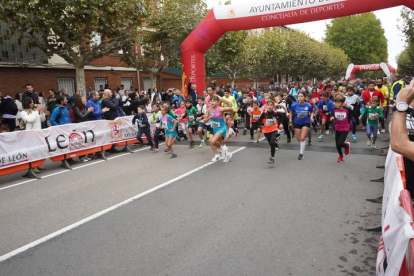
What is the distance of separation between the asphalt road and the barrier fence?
500 mm

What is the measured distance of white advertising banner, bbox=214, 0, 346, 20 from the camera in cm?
1241

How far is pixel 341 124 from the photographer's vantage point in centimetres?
865

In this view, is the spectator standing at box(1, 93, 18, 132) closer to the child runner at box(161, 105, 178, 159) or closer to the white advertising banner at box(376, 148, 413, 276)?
the child runner at box(161, 105, 178, 159)

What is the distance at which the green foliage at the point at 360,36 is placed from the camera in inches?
2618

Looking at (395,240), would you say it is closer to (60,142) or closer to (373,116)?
(373,116)

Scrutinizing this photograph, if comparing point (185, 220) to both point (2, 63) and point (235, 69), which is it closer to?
point (2, 63)

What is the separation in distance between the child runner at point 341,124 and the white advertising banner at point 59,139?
6803 mm

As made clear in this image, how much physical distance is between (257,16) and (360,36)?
62251 millimetres

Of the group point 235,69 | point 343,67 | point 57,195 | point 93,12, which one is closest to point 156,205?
point 57,195

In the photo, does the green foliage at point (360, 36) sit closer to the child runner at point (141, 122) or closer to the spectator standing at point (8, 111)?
the child runner at point (141, 122)

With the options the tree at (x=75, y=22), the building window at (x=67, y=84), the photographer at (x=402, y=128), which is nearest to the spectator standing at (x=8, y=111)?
the tree at (x=75, y=22)

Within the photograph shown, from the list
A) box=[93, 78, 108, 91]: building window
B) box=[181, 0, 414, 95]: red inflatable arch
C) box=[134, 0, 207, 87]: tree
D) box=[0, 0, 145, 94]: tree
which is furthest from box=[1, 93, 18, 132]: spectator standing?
box=[93, 78, 108, 91]: building window

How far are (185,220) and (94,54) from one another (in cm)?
1290

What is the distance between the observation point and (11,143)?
8.19 metres
